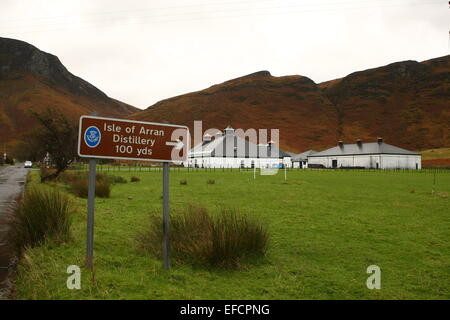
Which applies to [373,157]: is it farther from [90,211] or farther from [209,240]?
[90,211]

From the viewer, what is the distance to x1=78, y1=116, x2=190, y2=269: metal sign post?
4430mm

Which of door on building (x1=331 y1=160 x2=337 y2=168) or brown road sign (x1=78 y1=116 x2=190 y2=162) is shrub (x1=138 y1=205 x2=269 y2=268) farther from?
door on building (x1=331 y1=160 x2=337 y2=168)

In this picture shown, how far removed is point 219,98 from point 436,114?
106 metres

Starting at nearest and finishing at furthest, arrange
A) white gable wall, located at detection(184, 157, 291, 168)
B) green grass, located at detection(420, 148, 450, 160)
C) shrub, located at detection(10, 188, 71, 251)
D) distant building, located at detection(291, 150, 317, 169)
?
shrub, located at detection(10, 188, 71, 251) < white gable wall, located at detection(184, 157, 291, 168) < distant building, located at detection(291, 150, 317, 169) < green grass, located at detection(420, 148, 450, 160)

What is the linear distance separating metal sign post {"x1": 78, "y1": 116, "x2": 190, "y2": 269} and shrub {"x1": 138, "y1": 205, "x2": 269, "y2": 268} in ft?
2.00

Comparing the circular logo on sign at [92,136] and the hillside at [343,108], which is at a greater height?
the hillside at [343,108]

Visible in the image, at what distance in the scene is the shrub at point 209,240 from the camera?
5121 millimetres

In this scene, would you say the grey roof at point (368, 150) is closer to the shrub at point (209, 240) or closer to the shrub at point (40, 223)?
the shrub at point (209, 240)

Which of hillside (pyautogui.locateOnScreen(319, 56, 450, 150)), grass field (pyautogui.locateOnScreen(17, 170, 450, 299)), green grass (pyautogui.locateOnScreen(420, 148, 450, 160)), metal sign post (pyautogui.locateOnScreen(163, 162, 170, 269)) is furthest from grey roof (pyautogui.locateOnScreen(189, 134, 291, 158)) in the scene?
metal sign post (pyautogui.locateOnScreen(163, 162, 170, 269))

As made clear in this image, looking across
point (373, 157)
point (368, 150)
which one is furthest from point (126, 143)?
point (368, 150)

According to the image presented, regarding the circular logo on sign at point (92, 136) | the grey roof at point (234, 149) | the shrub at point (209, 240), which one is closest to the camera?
the circular logo on sign at point (92, 136)

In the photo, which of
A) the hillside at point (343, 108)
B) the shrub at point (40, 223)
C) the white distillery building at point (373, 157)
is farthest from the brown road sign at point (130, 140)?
the hillside at point (343, 108)

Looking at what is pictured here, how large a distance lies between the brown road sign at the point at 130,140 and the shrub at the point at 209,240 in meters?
1.36
